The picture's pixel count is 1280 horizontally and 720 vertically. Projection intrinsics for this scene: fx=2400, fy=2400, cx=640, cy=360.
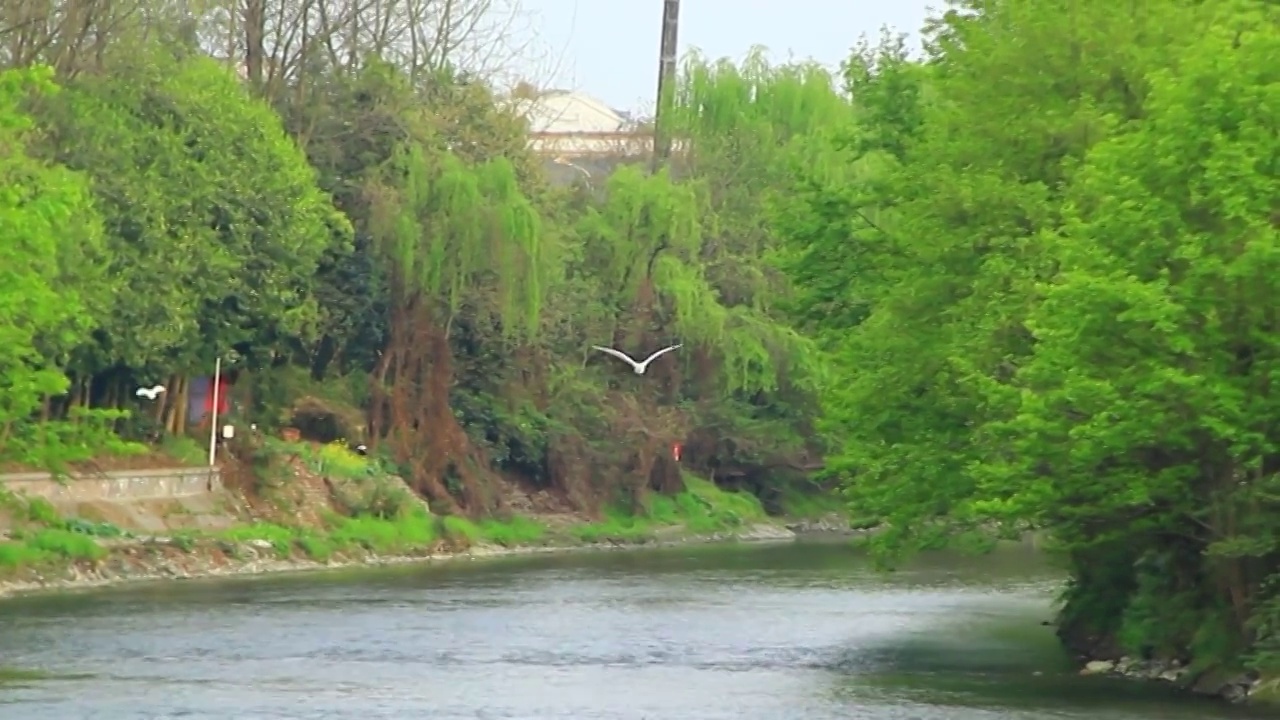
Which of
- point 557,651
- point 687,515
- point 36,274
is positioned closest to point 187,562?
point 36,274

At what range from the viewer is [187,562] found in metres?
56.0

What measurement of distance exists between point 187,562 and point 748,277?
101ft

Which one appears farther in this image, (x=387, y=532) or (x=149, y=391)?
(x=387, y=532)

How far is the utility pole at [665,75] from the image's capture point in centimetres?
8681

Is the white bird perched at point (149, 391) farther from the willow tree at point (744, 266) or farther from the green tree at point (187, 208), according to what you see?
the willow tree at point (744, 266)

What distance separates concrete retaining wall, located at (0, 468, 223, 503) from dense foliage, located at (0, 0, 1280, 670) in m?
1.57

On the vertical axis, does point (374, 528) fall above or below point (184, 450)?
below

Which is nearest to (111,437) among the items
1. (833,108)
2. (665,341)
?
(665,341)

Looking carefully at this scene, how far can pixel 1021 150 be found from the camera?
130 ft

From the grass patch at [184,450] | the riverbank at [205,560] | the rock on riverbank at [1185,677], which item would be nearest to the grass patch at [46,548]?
the riverbank at [205,560]

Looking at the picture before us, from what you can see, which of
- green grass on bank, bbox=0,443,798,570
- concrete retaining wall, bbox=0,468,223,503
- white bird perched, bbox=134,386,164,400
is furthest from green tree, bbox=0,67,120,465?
white bird perched, bbox=134,386,164,400

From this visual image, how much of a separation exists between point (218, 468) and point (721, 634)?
2227 cm

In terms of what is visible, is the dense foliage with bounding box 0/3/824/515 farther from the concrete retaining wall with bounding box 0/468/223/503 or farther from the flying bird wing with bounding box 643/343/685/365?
the concrete retaining wall with bounding box 0/468/223/503

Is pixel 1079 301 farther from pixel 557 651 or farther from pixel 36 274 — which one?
pixel 36 274
